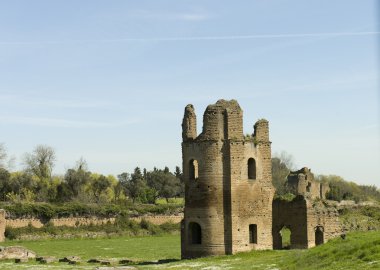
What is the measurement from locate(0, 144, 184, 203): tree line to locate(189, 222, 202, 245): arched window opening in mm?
40513

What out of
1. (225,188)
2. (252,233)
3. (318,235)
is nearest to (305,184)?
(318,235)

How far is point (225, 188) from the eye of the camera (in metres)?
30.3

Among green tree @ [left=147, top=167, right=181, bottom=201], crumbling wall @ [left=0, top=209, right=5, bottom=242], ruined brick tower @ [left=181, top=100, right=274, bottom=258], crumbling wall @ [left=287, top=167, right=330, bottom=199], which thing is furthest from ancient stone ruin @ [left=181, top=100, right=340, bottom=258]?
green tree @ [left=147, top=167, right=181, bottom=201]

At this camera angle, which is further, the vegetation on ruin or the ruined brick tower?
the vegetation on ruin

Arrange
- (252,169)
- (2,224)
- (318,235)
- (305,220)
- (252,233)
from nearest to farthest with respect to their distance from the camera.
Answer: (252,233)
(252,169)
(305,220)
(318,235)
(2,224)

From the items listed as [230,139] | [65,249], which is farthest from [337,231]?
[65,249]

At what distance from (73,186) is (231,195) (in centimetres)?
5641

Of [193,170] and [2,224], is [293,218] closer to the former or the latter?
[193,170]

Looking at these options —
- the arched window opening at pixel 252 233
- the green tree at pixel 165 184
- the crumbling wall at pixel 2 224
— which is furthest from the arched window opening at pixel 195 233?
the green tree at pixel 165 184

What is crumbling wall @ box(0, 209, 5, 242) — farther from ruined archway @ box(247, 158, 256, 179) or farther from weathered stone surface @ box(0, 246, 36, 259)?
ruined archway @ box(247, 158, 256, 179)

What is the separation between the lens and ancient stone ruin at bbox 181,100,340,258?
30.2m

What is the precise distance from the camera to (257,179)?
31.2m

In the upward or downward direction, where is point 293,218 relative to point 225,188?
downward

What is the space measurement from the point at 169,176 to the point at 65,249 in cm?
6096
